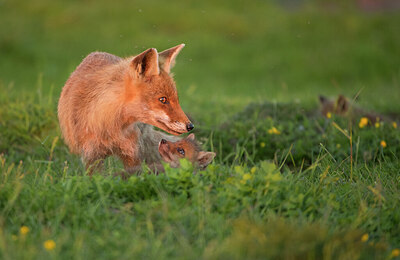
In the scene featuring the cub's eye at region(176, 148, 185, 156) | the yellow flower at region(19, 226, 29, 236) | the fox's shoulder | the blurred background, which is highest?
the fox's shoulder

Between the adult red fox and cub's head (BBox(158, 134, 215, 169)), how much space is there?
280 mm

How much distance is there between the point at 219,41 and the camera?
1515cm

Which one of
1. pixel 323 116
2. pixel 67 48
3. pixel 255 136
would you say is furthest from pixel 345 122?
pixel 67 48

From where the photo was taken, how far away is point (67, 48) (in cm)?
1459

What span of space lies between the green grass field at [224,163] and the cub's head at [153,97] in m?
0.60

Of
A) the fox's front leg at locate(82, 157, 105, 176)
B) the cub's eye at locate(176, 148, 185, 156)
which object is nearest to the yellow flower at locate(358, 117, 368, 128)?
the cub's eye at locate(176, 148, 185, 156)

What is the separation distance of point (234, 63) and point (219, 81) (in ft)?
4.29

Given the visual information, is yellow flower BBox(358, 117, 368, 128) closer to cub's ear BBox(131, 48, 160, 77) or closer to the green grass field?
the green grass field

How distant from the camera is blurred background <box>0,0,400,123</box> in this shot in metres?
13.2

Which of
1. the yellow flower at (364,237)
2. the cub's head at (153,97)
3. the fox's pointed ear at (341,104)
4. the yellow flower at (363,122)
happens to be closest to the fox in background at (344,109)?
the fox's pointed ear at (341,104)

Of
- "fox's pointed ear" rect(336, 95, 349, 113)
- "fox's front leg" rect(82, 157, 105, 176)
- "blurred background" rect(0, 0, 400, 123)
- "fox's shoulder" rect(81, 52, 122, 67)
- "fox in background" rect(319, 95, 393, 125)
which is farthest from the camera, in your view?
"blurred background" rect(0, 0, 400, 123)

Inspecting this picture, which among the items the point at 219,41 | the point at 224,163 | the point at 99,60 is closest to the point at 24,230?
the point at 99,60

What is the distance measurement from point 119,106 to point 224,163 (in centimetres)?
196

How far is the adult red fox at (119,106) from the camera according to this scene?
4.55 meters
